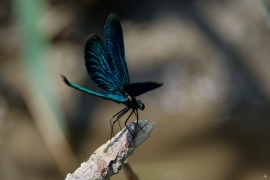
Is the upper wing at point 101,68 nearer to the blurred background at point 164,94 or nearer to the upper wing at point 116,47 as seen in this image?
the upper wing at point 116,47

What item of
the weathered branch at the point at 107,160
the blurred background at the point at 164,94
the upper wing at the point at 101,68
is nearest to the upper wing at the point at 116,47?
the upper wing at the point at 101,68

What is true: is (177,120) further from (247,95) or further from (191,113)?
(247,95)

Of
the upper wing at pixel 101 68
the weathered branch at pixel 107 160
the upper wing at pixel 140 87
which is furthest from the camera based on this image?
the upper wing at pixel 101 68

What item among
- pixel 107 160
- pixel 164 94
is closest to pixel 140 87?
pixel 107 160

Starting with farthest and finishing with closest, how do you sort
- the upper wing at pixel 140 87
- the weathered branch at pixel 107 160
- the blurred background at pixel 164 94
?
the blurred background at pixel 164 94
the upper wing at pixel 140 87
the weathered branch at pixel 107 160

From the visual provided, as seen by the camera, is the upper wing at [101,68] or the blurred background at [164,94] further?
the blurred background at [164,94]

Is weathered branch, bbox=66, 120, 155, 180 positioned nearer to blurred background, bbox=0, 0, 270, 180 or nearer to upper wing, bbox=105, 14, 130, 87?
upper wing, bbox=105, 14, 130, 87

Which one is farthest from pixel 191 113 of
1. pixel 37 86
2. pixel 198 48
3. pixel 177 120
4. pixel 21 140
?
pixel 37 86
